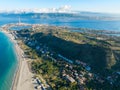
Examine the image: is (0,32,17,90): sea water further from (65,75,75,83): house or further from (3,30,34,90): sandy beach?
(65,75,75,83): house

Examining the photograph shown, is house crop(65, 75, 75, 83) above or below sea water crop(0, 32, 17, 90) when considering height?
above

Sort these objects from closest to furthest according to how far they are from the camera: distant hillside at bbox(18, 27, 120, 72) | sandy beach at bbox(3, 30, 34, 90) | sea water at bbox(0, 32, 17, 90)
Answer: sandy beach at bbox(3, 30, 34, 90)
sea water at bbox(0, 32, 17, 90)
distant hillside at bbox(18, 27, 120, 72)

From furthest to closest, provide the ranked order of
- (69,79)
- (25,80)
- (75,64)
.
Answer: (75,64) < (25,80) < (69,79)

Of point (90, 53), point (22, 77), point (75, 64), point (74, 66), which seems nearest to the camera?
point (22, 77)

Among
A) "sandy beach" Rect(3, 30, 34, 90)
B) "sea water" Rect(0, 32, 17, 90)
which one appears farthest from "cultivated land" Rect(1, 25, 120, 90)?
"sea water" Rect(0, 32, 17, 90)

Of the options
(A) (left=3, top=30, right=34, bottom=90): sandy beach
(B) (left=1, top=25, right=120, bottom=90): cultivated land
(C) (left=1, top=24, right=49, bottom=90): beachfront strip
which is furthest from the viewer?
(B) (left=1, top=25, right=120, bottom=90): cultivated land

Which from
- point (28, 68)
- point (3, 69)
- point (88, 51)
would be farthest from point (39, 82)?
point (88, 51)

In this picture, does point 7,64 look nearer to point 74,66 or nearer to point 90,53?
point 74,66

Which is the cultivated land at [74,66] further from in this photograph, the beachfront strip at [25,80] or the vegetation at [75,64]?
the beachfront strip at [25,80]

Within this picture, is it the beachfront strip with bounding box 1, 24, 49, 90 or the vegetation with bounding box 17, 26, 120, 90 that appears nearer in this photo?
the beachfront strip with bounding box 1, 24, 49, 90

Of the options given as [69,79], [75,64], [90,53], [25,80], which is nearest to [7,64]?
[25,80]

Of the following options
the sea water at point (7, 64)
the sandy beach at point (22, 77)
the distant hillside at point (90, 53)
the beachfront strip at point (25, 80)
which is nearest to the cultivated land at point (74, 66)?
the distant hillside at point (90, 53)
